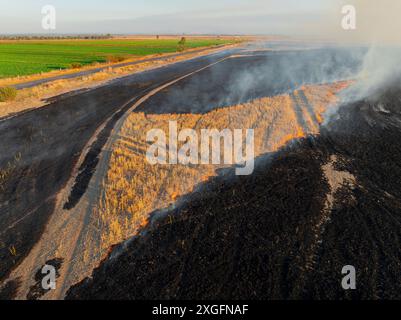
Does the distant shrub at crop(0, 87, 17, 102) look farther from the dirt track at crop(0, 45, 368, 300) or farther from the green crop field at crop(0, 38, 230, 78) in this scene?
the green crop field at crop(0, 38, 230, 78)

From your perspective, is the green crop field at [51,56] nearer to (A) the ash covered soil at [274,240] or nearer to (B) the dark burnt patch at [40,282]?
(B) the dark burnt patch at [40,282]

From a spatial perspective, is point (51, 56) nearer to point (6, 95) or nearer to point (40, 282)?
point (6, 95)

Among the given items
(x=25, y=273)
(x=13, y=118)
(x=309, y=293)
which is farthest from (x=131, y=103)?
(x=309, y=293)

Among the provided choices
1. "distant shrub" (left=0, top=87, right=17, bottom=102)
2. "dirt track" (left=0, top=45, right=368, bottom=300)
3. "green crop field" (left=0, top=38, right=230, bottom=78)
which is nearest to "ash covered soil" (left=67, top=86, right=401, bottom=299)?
"dirt track" (left=0, top=45, right=368, bottom=300)

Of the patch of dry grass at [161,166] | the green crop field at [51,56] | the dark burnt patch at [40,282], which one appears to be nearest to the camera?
the dark burnt patch at [40,282]

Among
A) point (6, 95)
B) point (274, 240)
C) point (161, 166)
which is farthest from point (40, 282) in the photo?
point (6, 95)

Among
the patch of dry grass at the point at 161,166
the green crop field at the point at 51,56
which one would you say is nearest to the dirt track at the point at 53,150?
the patch of dry grass at the point at 161,166
